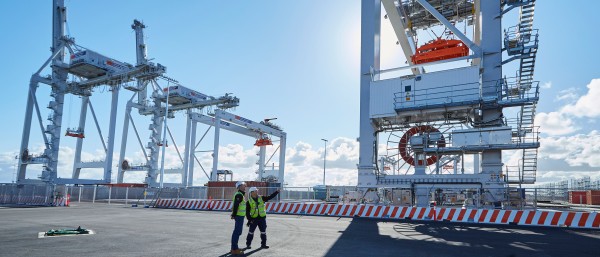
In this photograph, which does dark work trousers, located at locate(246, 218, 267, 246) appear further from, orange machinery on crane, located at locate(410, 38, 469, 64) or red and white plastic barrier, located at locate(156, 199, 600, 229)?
orange machinery on crane, located at locate(410, 38, 469, 64)

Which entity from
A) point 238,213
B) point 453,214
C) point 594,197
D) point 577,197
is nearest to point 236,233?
point 238,213

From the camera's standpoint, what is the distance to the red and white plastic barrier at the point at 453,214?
49.6 ft

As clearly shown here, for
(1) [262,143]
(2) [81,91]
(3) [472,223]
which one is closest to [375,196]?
(3) [472,223]

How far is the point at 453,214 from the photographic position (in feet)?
55.7

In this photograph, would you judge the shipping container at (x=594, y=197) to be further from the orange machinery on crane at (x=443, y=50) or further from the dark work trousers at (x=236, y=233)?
the dark work trousers at (x=236, y=233)

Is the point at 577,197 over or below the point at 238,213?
over

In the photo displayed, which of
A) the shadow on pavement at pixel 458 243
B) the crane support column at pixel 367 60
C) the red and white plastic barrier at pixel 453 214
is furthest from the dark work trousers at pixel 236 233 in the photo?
the crane support column at pixel 367 60

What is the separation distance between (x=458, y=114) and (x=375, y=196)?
651 cm

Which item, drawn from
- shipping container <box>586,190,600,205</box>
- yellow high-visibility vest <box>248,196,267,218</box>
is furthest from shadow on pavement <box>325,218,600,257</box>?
shipping container <box>586,190,600,205</box>

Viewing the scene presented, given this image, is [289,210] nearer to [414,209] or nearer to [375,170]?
[375,170]

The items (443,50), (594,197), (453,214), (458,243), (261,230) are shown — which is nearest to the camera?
(261,230)

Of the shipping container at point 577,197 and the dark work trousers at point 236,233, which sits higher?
the shipping container at point 577,197

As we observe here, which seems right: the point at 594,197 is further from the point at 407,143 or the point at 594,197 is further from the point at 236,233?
the point at 236,233

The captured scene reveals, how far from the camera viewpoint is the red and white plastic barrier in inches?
595
